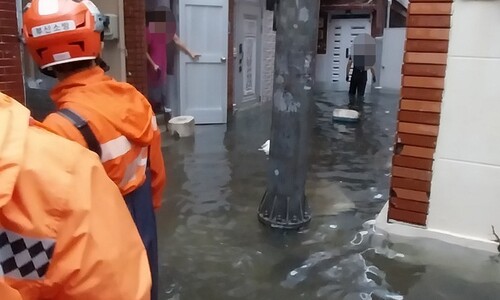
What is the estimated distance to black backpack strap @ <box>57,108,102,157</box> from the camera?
1.79 m

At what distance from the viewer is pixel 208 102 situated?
29.9ft

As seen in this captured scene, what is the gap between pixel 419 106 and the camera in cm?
395

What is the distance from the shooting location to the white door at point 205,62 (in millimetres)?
Result: 8766

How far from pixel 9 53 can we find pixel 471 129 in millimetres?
4150

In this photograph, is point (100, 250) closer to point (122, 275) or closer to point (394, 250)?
point (122, 275)

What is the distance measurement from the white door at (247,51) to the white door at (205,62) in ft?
5.96

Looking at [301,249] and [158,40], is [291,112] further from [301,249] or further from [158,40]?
[158,40]

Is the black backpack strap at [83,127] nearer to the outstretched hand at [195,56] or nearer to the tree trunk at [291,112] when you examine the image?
the tree trunk at [291,112]

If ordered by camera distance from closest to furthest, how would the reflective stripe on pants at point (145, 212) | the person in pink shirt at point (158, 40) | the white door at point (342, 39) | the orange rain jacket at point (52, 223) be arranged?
the orange rain jacket at point (52, 223), the reflective stripe on pants at point (145, 212), the person in pink shirt at point (158, 40), the white door at point (342, 39)

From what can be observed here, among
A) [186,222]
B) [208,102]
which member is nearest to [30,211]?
[186,222]

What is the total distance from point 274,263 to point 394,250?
92 cm

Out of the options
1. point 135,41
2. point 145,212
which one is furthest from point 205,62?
point 145,212

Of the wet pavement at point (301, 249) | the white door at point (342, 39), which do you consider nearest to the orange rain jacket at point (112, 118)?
the wet pavement at point (301, 249)

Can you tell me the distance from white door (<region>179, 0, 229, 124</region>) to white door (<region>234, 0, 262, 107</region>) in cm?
182
